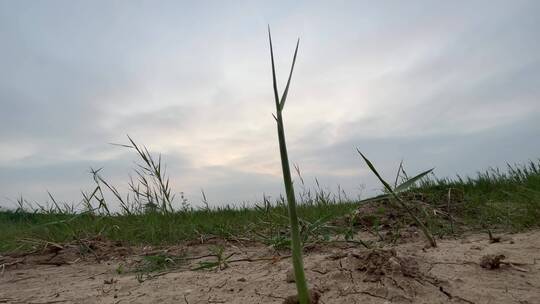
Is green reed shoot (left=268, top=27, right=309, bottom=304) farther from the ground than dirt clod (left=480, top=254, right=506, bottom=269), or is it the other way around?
green reed shoot (left=268, top=27, right=309, bottom=304)

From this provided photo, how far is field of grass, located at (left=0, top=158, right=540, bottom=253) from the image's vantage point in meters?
2.79

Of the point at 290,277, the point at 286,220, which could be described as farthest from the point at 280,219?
the point at 290,277

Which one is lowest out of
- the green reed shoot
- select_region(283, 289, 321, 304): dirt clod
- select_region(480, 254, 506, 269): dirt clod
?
select_region(283, 289, 321, 304): dirt clod

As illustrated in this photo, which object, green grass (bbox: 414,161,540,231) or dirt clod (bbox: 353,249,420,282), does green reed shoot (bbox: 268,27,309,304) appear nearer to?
dirt clod (bbox: 353,249,420,282)

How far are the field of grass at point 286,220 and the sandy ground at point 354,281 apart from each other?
0.48 metres

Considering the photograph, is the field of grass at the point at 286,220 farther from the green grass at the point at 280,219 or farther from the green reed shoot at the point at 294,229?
the green reed shoot at the point at 294,229

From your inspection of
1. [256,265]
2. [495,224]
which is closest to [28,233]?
[256,265]

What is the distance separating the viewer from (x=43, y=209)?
4.91 meters

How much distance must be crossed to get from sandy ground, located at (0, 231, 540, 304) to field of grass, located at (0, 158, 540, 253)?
479 mm

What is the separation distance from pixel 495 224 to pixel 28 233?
377 centimetres

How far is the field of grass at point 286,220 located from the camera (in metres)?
2.79

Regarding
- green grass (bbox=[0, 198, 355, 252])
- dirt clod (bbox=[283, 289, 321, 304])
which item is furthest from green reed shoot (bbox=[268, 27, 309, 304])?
green grass (bbox=[0, 198, 355, 252])

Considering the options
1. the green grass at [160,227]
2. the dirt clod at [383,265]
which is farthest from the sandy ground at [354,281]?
the green grass at [160,227]

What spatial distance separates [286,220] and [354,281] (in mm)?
1803
